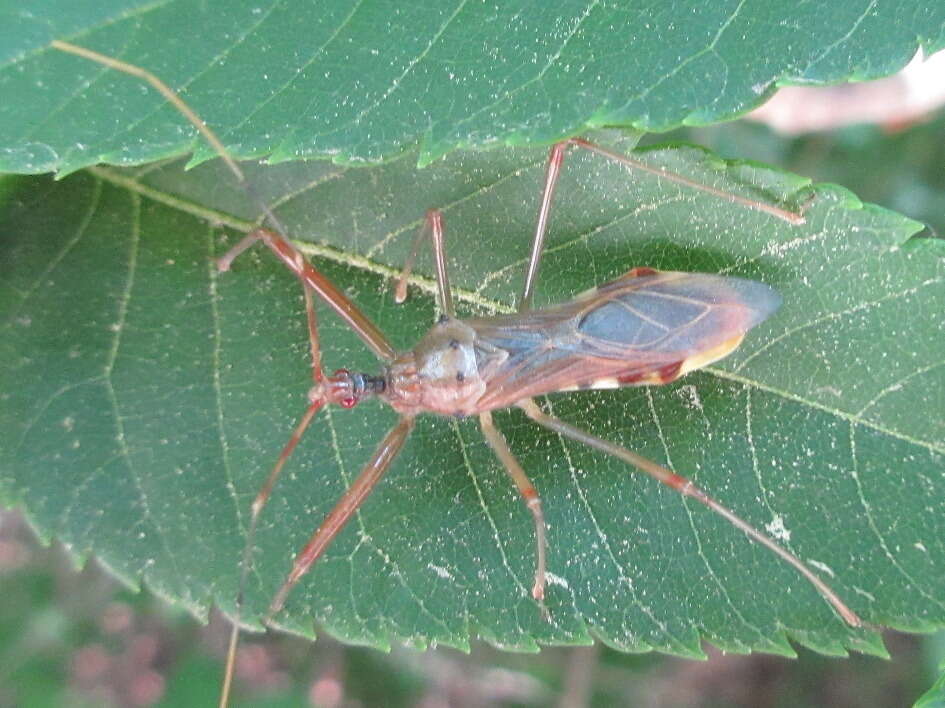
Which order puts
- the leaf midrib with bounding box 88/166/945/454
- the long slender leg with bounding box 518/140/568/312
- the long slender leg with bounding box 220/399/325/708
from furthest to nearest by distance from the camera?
the leaf midrib with bounding box 88/166/945/454 → the long slender leg with bounding box 220/399/325/708 → the long slender leg with bounding box 518/140/568/312

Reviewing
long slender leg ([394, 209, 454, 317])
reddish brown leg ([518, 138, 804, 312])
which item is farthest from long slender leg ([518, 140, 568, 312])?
long slender leg ([394, 209, 454, 317])

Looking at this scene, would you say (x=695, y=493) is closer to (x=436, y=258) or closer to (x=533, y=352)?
(x=533, y=352)

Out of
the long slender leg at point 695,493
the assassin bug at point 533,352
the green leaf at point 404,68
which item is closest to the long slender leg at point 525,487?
the assassin bug at point 533,352

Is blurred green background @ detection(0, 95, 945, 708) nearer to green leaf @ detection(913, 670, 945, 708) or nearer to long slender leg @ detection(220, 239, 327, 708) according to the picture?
long slender leg @ detection(220, 239, 327, 708)

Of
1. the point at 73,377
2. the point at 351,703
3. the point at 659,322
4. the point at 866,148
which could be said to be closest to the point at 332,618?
the point at 73,377

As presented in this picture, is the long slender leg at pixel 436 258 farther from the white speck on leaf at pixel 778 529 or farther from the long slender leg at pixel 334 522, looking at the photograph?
the white speck on leaf at pixel 778 529

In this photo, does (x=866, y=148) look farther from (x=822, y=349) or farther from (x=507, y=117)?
(x=507, y=117)
